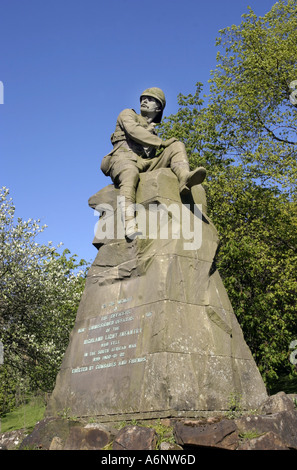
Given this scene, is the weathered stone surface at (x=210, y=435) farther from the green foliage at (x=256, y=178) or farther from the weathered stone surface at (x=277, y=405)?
the green foliage at (x=256, y=178)

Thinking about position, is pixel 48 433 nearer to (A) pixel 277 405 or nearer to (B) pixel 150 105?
(A) pixel 277 405

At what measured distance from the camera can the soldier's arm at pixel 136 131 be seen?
9.66 meters

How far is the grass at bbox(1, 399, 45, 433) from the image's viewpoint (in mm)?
30172

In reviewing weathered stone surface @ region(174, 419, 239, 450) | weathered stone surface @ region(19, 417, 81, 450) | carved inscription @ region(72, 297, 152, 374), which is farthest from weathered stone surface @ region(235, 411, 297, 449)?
weathered stone surface @ region(19, 417, 81, 450)

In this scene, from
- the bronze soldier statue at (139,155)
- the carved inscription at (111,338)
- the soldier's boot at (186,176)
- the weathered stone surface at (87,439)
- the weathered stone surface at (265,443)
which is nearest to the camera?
the weathered stone surface at (265,443)

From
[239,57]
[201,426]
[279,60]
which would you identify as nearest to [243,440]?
[201,426]

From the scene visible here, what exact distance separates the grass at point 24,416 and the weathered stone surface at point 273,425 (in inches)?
1021

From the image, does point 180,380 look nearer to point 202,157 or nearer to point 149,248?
point 149,248

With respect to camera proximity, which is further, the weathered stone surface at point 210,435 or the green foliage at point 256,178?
the green foliage at point 256,178

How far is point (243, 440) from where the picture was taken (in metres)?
5.52


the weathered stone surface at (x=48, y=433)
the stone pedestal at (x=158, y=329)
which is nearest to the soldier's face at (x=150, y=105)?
the stone pedestal at (x=158, y=329)

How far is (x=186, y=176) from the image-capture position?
8617 millimetres

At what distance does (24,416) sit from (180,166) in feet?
82.8

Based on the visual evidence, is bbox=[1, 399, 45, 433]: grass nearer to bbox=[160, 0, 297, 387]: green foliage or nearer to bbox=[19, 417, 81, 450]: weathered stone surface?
bbox=[160, 0, 297, 387]: green foliage
